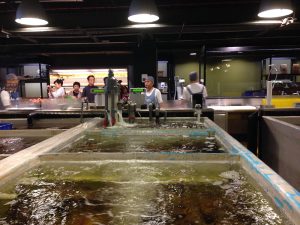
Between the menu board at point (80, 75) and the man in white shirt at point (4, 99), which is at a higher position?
the menu board at point (80, 75)

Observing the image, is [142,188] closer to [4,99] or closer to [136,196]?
[136,196]

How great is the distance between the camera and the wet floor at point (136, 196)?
119 cm

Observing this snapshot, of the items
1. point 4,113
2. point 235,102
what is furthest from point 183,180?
point 235,102

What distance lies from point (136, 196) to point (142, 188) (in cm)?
11

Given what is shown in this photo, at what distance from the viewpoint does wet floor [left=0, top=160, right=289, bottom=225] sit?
3.92 feet

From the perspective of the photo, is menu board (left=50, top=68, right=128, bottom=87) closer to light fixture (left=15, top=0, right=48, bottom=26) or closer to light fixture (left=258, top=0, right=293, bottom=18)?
light fixture (left=15, top=0, right=48, bottom=26)

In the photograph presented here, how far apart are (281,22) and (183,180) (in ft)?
17.8

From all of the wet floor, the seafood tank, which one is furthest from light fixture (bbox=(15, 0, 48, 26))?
the wet floor

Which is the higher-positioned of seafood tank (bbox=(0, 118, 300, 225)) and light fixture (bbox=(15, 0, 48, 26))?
light fixture (bbox=(15, 0, 48, 26))

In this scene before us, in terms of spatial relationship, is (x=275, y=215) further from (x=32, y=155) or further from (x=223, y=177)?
(x=32, y=155)

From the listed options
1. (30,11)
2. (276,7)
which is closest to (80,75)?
(30,11)

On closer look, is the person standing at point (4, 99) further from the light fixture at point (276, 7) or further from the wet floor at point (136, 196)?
the light fixture at point (276, 7)

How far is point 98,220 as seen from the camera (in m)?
1.18

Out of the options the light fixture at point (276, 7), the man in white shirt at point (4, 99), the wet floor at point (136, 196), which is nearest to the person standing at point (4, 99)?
the man in white shirt at point (4, 99)
